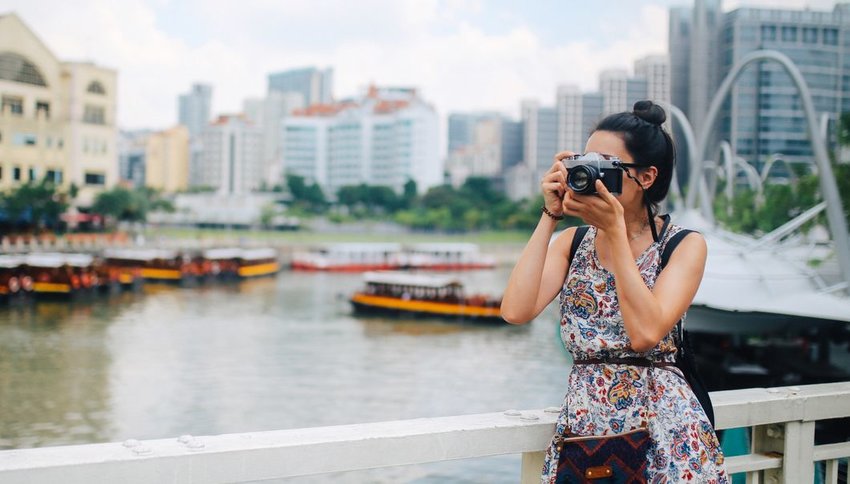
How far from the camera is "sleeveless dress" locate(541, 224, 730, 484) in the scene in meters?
1.02

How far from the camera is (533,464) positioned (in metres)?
1.17

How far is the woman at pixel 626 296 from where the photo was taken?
1.00 meters

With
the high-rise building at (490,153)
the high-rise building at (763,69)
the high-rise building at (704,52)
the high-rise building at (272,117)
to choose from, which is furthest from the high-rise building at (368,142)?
the high-rise building at (704,52)

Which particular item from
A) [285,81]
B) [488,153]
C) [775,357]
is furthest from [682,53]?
[285,81]

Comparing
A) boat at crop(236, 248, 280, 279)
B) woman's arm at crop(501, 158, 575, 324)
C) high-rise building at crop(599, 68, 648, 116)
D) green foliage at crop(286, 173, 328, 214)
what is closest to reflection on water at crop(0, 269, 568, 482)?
high-rise building at crop(599, 68, 648, 116)

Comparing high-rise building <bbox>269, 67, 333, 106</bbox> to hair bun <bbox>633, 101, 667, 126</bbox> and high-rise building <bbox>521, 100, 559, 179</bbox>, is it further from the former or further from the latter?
hair bun <bbox>633, 101, 667, 126</bbox>

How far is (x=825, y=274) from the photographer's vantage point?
384 inches

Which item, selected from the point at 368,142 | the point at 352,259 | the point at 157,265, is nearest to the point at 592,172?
the point at 157,265

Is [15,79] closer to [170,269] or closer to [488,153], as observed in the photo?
[170,269]

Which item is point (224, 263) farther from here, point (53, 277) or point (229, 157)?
point (229, 157)

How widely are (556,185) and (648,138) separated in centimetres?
14

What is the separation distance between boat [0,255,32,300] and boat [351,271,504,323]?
7762mm

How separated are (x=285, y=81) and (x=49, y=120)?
55.8 m

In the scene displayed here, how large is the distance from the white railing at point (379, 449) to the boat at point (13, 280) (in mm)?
20682
